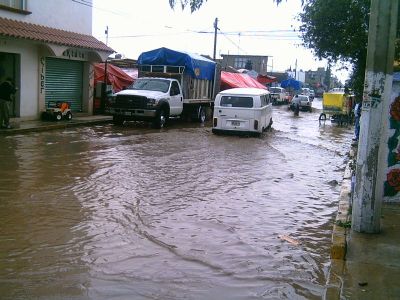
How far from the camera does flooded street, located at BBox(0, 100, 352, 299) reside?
475cm

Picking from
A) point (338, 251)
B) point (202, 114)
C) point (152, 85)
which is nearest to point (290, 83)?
point (202, 114)

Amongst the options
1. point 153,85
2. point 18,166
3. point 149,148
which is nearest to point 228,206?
point 18,166

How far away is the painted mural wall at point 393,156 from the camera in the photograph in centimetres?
759

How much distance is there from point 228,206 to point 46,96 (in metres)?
14.8

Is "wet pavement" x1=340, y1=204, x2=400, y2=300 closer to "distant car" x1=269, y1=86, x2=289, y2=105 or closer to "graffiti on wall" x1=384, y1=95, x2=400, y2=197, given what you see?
"graffiti on wall" x1=384, y1=95, x2=400, y2=197

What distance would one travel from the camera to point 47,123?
61.5ft

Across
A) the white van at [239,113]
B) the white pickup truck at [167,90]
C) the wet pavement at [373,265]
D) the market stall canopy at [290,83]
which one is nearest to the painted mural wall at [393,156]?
the wet pavement at [373,265]

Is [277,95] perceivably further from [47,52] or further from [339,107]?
[47,52]

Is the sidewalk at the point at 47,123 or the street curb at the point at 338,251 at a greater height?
the sidewalk at the point at 47,123

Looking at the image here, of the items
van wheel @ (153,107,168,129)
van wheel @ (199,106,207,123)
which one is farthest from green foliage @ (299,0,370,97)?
van wheel @ (199,106,207,123)

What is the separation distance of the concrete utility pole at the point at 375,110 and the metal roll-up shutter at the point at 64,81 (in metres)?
17.0

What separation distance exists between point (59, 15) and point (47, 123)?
5182mm

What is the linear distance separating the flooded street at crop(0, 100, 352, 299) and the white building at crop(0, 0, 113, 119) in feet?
18.7

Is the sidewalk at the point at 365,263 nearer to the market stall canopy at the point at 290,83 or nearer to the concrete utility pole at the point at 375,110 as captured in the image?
the concrete utility pole at the point at 375,110
